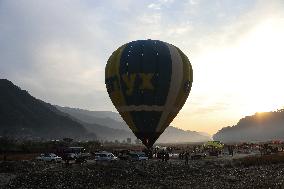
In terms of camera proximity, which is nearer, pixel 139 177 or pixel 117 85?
pixel 139 177

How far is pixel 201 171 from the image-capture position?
5091cm

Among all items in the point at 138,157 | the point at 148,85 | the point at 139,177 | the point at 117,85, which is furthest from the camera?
the point at 138,157

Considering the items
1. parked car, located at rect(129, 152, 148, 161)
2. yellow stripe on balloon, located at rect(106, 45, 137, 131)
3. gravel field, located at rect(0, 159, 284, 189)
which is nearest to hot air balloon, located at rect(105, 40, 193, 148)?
yellow stripe on balloon, located at rect(106, 45, 137, 131)

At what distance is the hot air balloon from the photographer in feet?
173

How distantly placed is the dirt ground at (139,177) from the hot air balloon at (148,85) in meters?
5.22

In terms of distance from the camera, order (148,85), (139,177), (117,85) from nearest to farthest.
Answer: (139,177) < (148,85) < (117,85)

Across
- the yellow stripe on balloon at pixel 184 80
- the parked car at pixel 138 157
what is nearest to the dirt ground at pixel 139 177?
the parked car at pixel 138 157

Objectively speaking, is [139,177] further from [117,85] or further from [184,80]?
[184,80]

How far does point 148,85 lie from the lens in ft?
172

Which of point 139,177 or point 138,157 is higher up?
point 138,157

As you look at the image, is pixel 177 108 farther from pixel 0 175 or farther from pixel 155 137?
pixel 0 175

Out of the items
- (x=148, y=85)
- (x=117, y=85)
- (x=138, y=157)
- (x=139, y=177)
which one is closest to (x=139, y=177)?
(x=139, y=177)

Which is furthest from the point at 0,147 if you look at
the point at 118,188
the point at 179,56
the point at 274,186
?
the point at 274,186

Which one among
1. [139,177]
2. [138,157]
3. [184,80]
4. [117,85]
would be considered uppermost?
[184,80]
